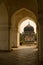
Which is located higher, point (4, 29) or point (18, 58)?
point (4, 29)

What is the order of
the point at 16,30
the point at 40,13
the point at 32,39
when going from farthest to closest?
the point at 32,39
the point at 16,30
the point at 40,13

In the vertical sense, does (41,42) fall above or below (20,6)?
below

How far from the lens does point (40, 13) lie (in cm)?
958

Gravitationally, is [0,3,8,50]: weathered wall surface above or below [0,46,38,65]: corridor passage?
above

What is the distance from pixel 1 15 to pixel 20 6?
6.50ft

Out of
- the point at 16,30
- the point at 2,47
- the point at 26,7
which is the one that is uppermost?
the point at 26,7

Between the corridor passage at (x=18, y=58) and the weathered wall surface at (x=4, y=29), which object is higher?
the weathered wall surface at (x=4, y=29)

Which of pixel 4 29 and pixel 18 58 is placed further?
pixel 4 29

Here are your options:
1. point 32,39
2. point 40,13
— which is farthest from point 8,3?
point 32,39

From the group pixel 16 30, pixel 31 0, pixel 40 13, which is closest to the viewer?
pixel 40 13

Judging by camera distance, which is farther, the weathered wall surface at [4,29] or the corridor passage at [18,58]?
Result: the weathered wall surface at [4,29]

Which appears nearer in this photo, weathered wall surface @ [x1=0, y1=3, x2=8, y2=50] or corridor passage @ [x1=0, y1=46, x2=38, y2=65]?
corridor passage @ [x1=0, y1=46, x2=38, y2=65]

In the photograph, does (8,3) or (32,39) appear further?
(32,39)

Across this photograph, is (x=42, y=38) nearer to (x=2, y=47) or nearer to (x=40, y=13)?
(x=40, y=13)
